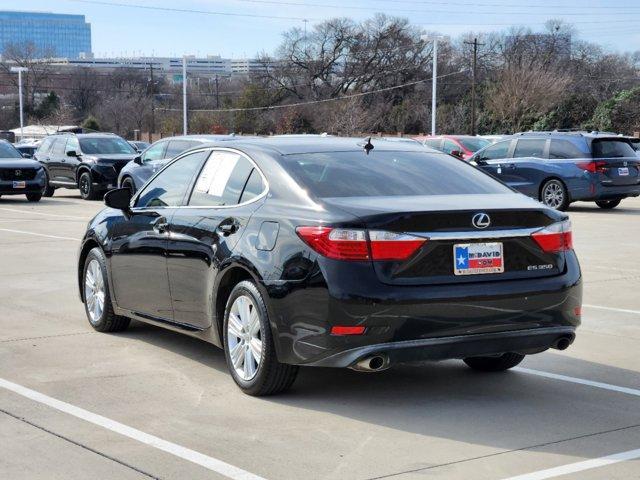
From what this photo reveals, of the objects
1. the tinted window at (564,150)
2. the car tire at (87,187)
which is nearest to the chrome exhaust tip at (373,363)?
the tinted window at (564,150)

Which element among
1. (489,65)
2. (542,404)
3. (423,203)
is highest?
(489,65)

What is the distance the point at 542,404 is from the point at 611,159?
16923 millimetres

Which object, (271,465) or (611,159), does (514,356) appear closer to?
(271,465)

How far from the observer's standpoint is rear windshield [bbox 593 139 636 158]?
2239cm

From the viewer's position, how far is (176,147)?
22641 millimetres

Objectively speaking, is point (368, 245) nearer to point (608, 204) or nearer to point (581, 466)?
point (581, 466)

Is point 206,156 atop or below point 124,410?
atop

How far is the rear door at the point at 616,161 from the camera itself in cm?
2209

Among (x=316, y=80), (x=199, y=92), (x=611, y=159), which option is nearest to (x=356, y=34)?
(x=316, y=80)

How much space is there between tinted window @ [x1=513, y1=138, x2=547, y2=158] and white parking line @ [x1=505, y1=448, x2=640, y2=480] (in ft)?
59.8

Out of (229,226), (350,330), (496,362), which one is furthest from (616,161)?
(350,330)

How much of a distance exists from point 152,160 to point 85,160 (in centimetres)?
476

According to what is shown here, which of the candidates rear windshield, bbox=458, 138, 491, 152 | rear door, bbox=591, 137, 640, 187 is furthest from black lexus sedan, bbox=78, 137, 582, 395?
rear windshield, bbox=458, 138, 491, 152

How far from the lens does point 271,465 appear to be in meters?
5.09
